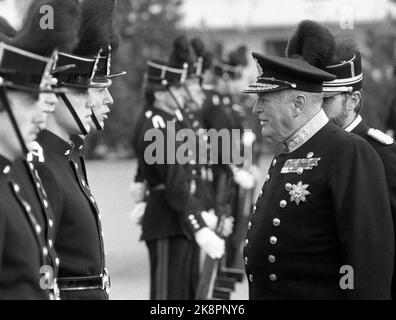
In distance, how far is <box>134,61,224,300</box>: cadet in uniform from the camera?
6.81 metres

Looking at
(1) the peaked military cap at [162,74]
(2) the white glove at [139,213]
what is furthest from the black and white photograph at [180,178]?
(2) the white glove at [139,213]

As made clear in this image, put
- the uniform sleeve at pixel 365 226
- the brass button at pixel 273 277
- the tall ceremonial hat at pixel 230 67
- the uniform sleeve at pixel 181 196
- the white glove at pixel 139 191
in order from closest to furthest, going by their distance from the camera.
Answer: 1. the uniform sleeve at pixel 365 226
2. the brass button at pixel 273 277
3. the uniform sleeve at pixel 181 196
4. the white glove at pixel 139 191
5. the tall ceremonial hat at pixel 230 67

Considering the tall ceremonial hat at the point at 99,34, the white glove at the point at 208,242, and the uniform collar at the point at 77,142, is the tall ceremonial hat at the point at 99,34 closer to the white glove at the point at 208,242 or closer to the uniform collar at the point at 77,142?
the uniform collar at the point at 77,142

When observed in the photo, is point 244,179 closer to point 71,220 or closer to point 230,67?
point 230,67

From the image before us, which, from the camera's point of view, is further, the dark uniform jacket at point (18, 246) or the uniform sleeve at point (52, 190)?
the uniform sleeve at point (52, 190)

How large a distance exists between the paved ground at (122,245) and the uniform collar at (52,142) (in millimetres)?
3607

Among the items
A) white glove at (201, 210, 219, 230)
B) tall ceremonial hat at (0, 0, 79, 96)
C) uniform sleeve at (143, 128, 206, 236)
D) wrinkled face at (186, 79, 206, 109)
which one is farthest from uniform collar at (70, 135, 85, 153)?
wrinkled face at (186, 79, 206, 109)

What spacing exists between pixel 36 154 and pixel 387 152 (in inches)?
65.4

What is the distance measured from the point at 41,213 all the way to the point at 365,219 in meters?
1.30

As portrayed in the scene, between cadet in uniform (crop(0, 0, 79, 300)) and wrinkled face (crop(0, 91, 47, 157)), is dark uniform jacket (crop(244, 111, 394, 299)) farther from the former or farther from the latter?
wrinkled face (crop(0, 91, 47, 157))

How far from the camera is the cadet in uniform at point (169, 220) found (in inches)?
268

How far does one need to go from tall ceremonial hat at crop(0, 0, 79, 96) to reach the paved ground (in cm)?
442

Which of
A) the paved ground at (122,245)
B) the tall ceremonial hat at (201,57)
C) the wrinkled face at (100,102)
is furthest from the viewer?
the tall ceremonial hat at (201,57)

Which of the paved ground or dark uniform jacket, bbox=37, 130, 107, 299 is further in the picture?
the paved ground
